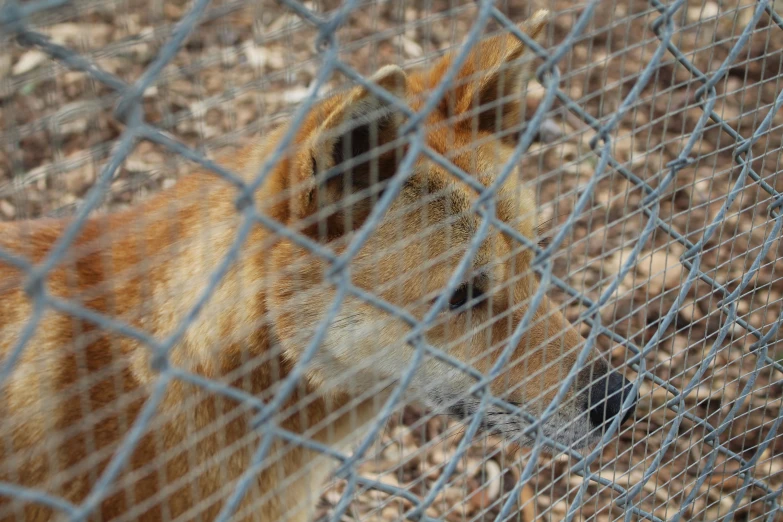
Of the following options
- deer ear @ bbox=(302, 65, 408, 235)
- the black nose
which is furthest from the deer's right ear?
the black nose

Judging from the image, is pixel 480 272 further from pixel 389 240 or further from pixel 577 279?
pixel 577 279

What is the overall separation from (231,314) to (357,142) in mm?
566

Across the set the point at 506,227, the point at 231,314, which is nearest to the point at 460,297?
the point at 506,227

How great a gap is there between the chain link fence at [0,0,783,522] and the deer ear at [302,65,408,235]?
0.31ft

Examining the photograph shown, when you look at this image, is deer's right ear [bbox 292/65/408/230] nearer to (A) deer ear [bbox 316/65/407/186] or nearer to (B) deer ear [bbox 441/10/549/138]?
(A) deer ear [bbox 316/65/407/186]

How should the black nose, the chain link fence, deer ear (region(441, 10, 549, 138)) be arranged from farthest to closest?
the black nose < deer ear (region(441, 10, 549, 138)) < the chain link fence

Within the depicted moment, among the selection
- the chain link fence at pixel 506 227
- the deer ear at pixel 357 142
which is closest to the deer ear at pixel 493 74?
the chain link fence at pixel 506 227

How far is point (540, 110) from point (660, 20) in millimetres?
465

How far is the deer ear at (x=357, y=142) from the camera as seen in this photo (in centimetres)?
161

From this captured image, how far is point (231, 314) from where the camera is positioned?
79.6 inches

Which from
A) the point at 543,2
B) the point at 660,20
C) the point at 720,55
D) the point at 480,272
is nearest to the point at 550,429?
the point at 480,272

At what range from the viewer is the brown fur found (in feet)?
6.45

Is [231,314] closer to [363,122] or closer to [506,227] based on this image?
[363,122]

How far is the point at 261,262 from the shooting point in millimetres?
2053
